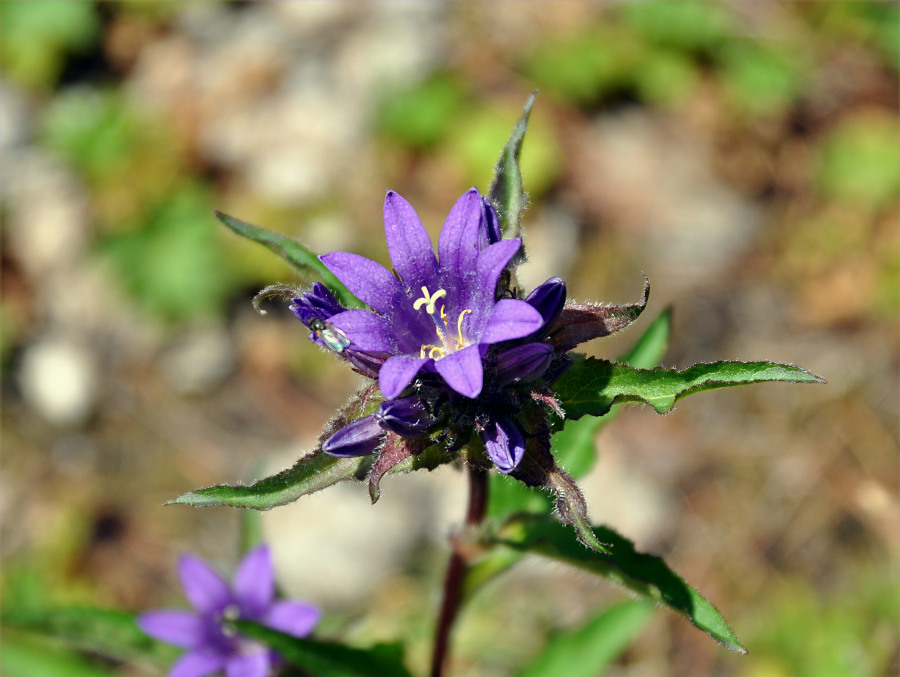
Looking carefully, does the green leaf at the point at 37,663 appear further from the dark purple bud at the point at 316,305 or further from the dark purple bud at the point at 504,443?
the dark purple bud at the point at 504,443

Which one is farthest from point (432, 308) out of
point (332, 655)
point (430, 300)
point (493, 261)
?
point (332, 655)

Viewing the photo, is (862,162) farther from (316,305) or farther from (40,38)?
(40,38)

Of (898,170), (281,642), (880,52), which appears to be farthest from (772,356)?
(281,642)

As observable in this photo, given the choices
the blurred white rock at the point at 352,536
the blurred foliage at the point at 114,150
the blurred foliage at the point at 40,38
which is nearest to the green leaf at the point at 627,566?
the blurred white rock at the point at 352,536

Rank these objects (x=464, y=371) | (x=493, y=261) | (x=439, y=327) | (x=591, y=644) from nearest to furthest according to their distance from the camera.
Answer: (x=464, y=371)
(x=493, y=261)
(x=439, y=327)
(x=591, y=644)

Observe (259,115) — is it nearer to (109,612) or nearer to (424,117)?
(424,117)

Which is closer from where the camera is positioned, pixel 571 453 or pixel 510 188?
pixel 510 188
